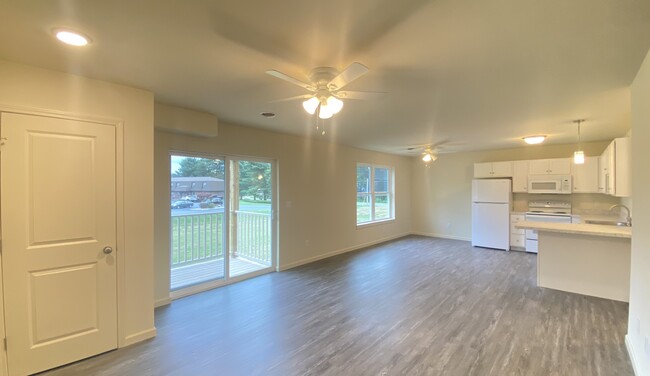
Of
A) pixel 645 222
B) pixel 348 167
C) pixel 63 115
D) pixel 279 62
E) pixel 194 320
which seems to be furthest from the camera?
pixel 348 167

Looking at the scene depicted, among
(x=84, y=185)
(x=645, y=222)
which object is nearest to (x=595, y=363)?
(x=645, y=222)

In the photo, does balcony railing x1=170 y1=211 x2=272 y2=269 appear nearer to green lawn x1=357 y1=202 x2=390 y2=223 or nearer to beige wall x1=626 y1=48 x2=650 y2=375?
green lawn x1=357 y1=202 x2=390 y2=223

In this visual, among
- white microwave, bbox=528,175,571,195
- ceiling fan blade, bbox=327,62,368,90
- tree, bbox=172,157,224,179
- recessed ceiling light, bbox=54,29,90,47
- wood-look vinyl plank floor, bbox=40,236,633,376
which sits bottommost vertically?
wood-look vinyl plank floor, bbox=40,236,633,376

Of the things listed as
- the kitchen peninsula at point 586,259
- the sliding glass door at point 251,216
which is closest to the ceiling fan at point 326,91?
the sliding glass door at point 251,216

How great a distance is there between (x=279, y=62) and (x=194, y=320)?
2849 millimetres

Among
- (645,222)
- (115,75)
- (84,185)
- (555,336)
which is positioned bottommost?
(555,336)

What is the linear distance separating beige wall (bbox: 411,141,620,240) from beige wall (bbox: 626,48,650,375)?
469 cm

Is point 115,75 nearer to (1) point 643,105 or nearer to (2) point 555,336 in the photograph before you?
(1) point 643,105

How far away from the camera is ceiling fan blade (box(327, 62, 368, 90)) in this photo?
184 cm

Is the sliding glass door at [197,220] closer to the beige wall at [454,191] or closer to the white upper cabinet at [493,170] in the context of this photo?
the white upper cabinet at [493,170]

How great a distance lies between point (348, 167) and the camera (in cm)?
659

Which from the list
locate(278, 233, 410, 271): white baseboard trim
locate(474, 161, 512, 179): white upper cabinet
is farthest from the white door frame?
locate(474, 161, 512, 179): white upper cabinet

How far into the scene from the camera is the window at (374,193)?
23.7ft

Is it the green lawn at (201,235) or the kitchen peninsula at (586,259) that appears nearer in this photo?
the kitchen peninsula at (586,259)
